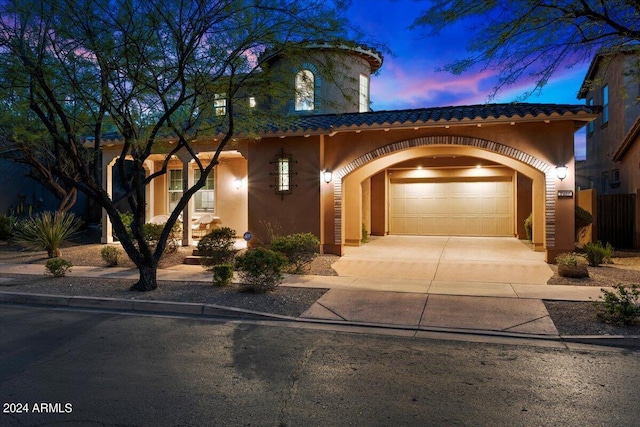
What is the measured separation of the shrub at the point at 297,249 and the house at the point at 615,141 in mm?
8962

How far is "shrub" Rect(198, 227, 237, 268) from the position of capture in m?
11.4

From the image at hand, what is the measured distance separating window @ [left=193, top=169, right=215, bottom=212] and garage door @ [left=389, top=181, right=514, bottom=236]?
7.60m

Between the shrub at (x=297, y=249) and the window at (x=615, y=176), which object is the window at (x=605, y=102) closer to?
the window at (x=615, y=176)

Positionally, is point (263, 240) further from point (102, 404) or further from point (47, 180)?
point (102, 404)

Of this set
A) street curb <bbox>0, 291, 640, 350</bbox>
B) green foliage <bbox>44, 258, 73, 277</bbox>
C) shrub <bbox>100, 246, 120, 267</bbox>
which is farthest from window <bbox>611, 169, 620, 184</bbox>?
green foliage <bbox>44, 258, 73, 277</bbox>

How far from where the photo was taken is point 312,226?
14023 mm

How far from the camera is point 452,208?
19.4 meters

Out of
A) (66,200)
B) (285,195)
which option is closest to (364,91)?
(285,195)

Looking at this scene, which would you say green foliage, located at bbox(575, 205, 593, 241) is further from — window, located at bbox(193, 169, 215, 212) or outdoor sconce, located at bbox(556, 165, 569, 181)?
window, located at bbox(193, 169, 215, 212)

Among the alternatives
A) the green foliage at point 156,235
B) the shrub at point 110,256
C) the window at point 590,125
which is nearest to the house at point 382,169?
the green foliage at point 156,235

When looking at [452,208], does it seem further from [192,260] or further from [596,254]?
[192,260]

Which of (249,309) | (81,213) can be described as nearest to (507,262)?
(249,309)

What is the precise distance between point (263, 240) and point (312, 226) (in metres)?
1.81

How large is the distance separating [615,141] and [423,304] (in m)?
15.9
